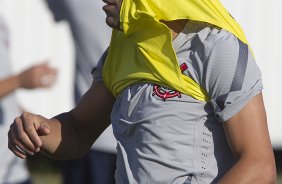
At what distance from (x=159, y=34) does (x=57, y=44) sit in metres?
5.38

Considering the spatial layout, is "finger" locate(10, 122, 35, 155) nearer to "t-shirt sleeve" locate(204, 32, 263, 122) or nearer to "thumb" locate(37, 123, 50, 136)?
"thumb" locate(37, 123, 50, 136)

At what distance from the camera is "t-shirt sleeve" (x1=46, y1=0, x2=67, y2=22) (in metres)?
5.32

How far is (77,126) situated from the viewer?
3.54 meters

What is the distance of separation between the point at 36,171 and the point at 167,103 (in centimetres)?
681

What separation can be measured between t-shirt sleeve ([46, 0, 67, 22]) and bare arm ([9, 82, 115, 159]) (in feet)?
5.95

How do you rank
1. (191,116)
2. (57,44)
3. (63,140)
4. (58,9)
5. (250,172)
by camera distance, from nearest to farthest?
1. (250,172)
2. (191,116)
3. (63,140)
4. (58,9)
5. (57,44)

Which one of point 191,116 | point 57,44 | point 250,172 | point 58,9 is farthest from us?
point 57,44

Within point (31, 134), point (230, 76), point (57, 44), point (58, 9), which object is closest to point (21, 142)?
point (31, 134)

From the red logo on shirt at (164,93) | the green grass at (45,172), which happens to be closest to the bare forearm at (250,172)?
the red logo on shirt at (164,93)

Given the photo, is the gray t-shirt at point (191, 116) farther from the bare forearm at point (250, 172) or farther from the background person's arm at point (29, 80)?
the background person's arm at point (29, 80)

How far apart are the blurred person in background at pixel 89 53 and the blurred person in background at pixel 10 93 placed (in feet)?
1.74

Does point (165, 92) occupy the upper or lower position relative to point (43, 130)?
upper

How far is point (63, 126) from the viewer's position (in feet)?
11.5

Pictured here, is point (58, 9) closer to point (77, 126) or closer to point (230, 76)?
point (77, 126)
